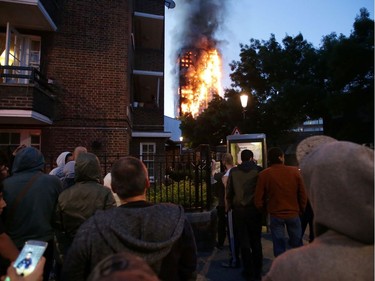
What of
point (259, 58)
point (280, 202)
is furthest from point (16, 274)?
point (259, 58)

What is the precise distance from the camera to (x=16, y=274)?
61.0 inches

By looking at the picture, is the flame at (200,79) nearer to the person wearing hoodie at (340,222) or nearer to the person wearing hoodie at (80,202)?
the person wearing hoodie at (80,202)

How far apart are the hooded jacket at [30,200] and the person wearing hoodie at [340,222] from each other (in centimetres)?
252

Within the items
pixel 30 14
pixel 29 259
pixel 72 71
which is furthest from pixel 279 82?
pixel 29 259

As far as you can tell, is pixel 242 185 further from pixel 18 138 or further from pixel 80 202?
pixel 18 138

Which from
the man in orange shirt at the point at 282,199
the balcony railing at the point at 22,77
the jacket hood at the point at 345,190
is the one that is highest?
the balcony railing at the point at 22,77

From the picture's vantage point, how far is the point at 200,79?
2707 inches

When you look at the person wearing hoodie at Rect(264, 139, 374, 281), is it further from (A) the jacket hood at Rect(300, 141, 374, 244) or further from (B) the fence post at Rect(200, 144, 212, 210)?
(B) the fence post at Rect(200, 144, 212, 210)

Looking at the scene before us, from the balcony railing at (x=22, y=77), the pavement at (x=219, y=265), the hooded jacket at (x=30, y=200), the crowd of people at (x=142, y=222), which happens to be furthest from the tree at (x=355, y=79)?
the hooded jacket at (x=30, y=200)

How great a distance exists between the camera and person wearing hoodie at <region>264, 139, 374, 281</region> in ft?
4.40

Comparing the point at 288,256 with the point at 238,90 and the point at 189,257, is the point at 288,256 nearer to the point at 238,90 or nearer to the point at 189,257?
the point at 189,257

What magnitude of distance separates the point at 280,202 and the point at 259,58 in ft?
91.3

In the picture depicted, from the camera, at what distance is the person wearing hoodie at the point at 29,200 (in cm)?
315

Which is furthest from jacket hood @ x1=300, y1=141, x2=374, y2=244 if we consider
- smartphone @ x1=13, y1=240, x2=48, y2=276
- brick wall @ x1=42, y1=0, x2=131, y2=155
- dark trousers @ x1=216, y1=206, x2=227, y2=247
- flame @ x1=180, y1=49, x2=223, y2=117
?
flame @ x1=180, y1=49, x2=223, y2=117
